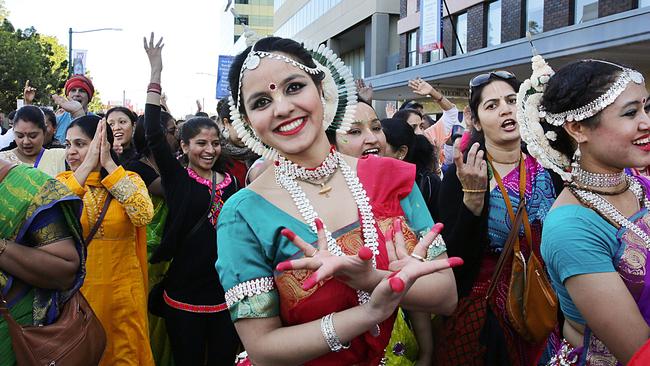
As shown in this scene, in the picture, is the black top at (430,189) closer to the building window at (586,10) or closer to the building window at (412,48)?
the building window at (586,10)

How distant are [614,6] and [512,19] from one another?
4878 mm

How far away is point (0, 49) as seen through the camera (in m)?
24.1

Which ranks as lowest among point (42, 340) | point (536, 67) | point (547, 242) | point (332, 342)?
point (42, 340)

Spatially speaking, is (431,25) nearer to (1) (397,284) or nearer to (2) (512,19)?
(2) (512,19)

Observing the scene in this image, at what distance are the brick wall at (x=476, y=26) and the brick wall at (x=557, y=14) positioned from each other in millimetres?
3634

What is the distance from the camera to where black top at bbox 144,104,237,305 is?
Result: 4.02m

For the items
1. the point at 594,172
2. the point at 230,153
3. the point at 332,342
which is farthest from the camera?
the point at 230,153

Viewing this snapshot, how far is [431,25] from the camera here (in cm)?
1811

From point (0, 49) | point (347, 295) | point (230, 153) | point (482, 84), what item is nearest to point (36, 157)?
point (230, 153)

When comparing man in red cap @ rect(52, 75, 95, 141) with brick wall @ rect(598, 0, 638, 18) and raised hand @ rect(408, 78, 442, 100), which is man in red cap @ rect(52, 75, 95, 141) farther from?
brick wall @ rect(598, 0, 638, 18)

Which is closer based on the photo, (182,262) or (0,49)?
(182,262)

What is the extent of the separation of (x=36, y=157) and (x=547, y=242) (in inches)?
175

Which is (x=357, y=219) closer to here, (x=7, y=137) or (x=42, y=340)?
(x=42, y=340)

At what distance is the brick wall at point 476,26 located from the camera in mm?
21906
